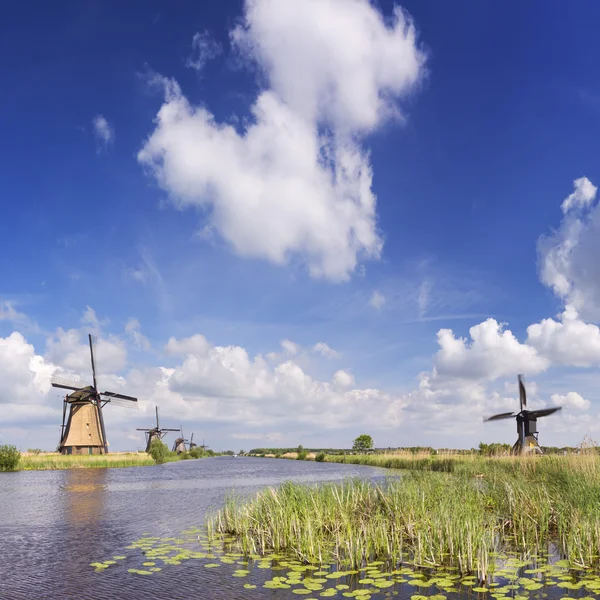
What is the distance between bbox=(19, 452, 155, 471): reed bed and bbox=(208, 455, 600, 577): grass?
4231cm

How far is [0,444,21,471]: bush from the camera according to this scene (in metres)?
47.9

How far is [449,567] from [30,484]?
1230 inches

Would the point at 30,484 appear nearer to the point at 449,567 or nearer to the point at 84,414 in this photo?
the point at 84,414

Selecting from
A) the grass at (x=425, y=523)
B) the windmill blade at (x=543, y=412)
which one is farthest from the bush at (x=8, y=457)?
the windmill blade at (x=543, y=412)

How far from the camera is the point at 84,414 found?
59.5 metres

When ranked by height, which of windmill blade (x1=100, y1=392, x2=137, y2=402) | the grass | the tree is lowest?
the tree

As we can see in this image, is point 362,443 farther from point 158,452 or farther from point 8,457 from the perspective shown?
point 8,457

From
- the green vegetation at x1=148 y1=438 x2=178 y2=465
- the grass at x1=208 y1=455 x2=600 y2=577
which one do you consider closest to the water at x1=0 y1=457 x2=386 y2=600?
the grass at x1=208 y1=455 x2=600 y2=577

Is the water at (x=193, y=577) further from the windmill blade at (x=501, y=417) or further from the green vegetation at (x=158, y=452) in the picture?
the green vegetation at (x=158, y=452)

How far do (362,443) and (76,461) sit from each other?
63.4 meters

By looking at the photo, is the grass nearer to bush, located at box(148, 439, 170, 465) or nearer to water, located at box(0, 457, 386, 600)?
water, located at box(0, 457, 386, 600)

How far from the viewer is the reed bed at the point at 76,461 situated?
50406mm

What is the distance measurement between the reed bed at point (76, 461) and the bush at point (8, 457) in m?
1.21

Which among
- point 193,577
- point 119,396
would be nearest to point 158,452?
point 119,396
